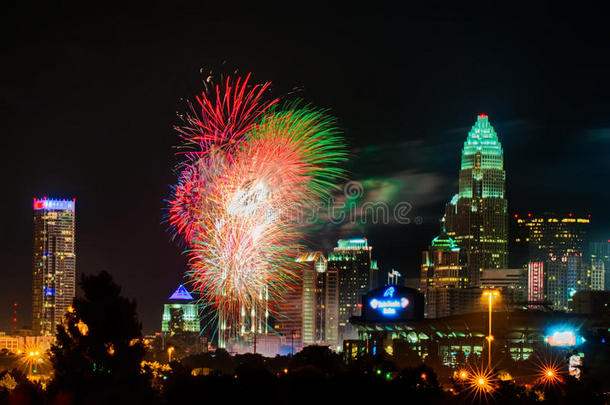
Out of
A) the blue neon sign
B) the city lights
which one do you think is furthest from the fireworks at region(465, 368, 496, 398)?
the blue neon sign

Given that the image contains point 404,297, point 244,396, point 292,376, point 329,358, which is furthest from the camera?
point 404,297

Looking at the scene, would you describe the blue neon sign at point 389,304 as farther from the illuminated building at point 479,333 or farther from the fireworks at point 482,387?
the fireworks at point 482,387

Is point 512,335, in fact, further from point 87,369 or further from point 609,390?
point 87,369

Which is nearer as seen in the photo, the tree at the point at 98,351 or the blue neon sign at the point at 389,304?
the tree at the point at 98,351

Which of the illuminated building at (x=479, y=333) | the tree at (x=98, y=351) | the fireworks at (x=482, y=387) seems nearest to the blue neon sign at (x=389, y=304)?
the illuminated building at (x=479, y=333)

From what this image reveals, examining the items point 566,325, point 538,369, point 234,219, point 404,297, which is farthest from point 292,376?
point 566,325

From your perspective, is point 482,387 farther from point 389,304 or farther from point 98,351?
point 389,304

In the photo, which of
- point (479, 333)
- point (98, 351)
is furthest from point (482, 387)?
point (479, 333)
